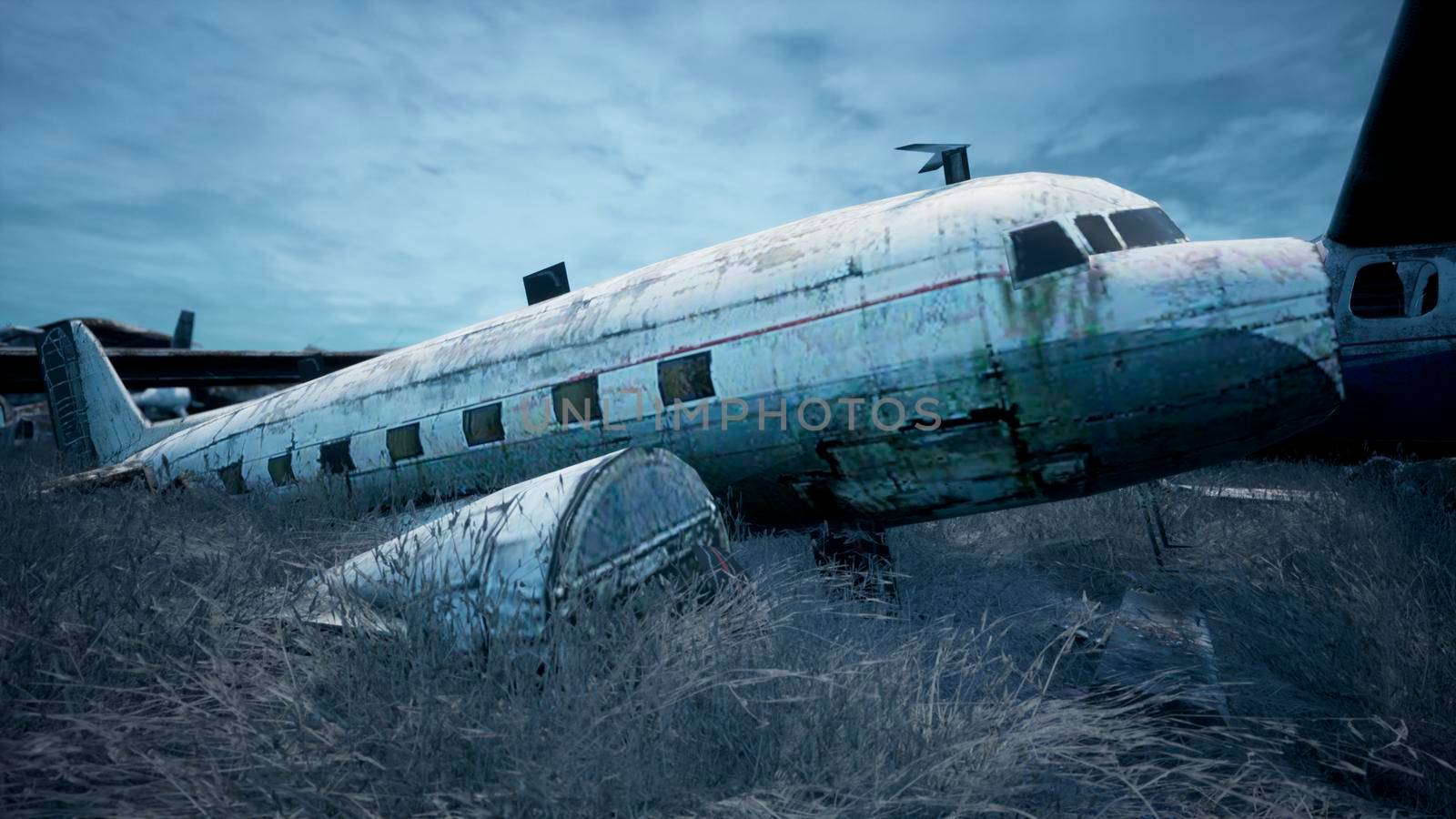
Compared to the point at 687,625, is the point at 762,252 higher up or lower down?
higher up

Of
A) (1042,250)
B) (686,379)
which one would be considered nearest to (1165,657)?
(1042,250)

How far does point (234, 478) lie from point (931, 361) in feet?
31.5

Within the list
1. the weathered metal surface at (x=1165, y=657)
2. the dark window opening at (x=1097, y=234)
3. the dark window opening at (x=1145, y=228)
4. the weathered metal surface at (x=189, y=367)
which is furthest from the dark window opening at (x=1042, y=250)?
the weathered metal surface at (x=189, y=367)

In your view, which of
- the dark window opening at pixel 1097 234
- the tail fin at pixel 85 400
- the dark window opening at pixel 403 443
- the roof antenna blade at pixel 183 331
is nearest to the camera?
the dark window opening at pixel 1097 234

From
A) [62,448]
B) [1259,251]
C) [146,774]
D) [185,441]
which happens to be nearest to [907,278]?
[1259,251]

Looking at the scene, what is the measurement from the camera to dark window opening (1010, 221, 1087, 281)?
5.02 meters

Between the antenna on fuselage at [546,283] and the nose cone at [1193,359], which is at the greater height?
the antenna on fuselage at [546,283]

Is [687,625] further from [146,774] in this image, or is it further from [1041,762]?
[146,774]

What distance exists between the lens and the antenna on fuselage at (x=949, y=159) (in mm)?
6477

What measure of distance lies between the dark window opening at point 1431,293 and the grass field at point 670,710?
4.77 metres

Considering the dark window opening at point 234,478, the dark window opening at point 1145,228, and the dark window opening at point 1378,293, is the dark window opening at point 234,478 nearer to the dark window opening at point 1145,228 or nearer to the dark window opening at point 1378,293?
the dark window opening at point 1145,228

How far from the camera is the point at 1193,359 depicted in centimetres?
470

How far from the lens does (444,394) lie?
7.61m

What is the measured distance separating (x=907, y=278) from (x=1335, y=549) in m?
4.73
